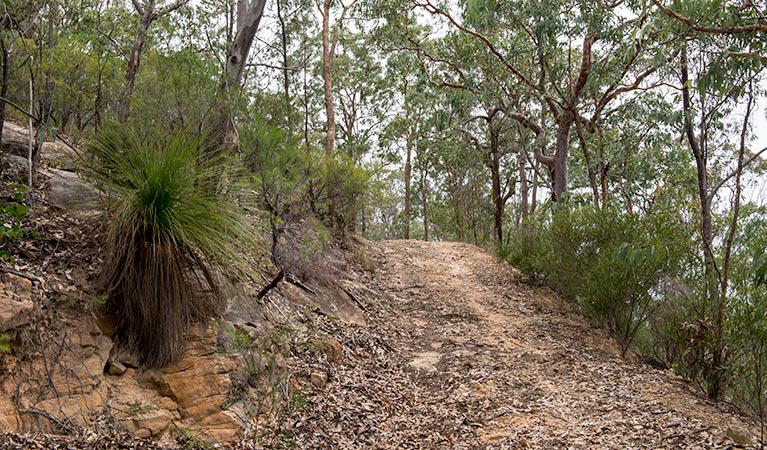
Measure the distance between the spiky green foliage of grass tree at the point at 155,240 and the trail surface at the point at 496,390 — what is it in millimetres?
1385

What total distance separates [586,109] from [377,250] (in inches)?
230

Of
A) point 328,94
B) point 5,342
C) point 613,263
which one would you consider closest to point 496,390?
point 613,263

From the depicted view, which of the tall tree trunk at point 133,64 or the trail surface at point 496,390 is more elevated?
the tall tree trunk at point 133,64

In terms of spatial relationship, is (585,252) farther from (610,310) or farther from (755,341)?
(755,341)

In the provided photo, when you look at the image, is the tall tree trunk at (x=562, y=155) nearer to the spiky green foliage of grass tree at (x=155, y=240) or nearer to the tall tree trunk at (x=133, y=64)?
the tall tree trunk at (x=133, y=64)

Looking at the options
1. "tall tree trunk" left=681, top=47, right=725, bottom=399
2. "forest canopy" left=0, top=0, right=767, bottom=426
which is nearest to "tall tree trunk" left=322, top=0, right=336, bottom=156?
"forest canopy" left=0, top=0, right=767, bottom=426

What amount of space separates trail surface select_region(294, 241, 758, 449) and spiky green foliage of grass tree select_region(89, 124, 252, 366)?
138 cm

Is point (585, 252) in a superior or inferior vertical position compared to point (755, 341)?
superior

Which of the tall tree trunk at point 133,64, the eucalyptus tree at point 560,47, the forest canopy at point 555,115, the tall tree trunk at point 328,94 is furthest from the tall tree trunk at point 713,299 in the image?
the tall tree trunk at point 328,94

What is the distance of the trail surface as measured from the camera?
15.7ft

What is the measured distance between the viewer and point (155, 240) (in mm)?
3982

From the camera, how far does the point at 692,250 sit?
7.05m

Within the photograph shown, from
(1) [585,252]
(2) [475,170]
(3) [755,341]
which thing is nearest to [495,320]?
(1) [585,252]

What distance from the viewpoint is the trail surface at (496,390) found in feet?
15.7
